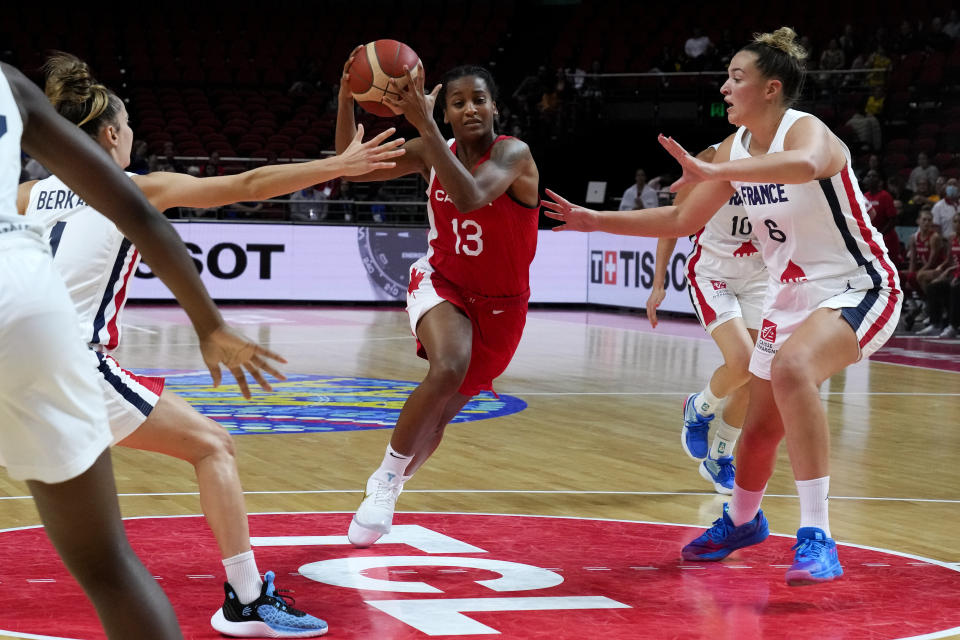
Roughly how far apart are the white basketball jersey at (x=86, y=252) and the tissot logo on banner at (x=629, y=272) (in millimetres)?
12233

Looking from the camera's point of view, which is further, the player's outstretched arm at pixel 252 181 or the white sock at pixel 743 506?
the white sock at pixel 743 506

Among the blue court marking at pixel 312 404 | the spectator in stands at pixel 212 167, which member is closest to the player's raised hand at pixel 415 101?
the blue court marking at pixel 312 404

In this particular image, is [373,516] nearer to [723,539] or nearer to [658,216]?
[723,539]

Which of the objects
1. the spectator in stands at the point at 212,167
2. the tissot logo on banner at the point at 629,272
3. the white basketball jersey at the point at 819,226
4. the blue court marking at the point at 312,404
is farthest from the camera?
the spectator in stands at the point at 212,167

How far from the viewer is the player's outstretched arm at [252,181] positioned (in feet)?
11.4

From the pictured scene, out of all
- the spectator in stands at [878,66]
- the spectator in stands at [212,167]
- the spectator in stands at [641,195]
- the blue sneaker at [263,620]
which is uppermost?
the spectator in stands at [878,66]

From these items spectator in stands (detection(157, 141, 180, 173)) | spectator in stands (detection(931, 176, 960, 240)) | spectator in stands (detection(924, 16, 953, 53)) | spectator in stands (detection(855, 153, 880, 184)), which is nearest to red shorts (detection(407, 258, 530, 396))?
spectator in stands (detection(931, 176, 960, 240))

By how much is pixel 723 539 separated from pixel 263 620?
1779 mm

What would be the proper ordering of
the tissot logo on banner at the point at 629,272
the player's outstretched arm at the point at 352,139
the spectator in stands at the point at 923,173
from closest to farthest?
the player's outstretched arm at the point at 352,139 < the spectator in stands at the point at 923,173 < the tissot logo on banner at the point at 629,272

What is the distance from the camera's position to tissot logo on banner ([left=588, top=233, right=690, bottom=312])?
15.9 metres

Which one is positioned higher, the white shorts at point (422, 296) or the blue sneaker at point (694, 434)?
the white shorts at point (422, 296)

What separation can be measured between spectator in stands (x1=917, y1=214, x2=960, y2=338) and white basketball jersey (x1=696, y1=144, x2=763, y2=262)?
312 inches

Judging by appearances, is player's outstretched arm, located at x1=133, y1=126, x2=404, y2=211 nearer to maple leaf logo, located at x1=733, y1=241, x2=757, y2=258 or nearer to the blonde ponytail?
the blonde ponytail

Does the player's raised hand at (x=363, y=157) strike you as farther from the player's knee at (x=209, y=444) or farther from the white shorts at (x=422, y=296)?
the white shorts at (x=422, y=296)
